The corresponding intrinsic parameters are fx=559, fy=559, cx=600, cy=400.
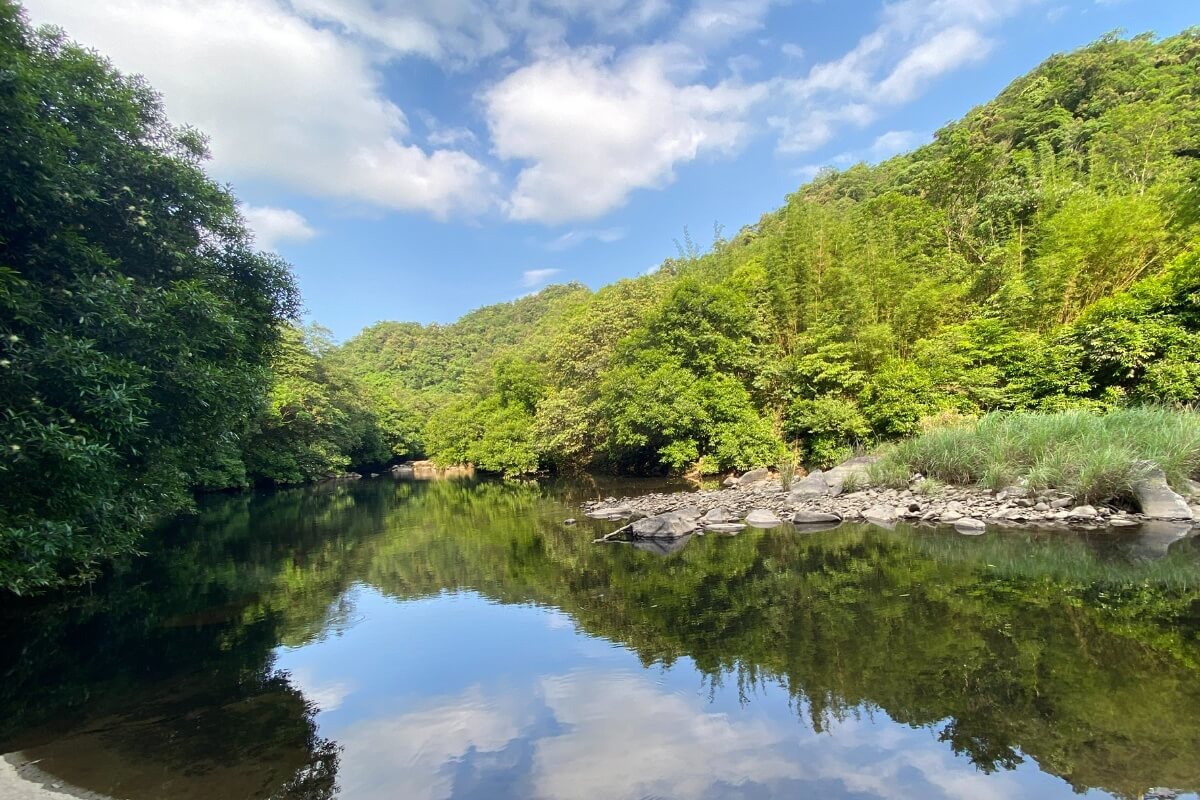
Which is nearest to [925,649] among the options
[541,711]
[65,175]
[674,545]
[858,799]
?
[858,799]

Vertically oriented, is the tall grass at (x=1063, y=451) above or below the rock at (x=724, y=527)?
above

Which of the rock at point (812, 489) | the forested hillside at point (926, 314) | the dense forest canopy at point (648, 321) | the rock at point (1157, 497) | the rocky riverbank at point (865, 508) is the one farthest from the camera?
the forested hillside at point (926, 314)

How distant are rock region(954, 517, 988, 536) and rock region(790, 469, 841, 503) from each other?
4207mm

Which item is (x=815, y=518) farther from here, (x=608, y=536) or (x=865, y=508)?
(x=608, y=536)

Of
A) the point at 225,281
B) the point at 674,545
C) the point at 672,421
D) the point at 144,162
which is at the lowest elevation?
the point at 674,545

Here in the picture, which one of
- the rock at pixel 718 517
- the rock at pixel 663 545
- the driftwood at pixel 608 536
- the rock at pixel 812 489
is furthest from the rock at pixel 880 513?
the driftwood at pixel 608 536

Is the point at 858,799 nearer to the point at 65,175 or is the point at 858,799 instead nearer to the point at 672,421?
the point at 65,175

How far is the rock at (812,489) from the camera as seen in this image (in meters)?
15.9

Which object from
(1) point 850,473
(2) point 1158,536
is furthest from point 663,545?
(2) point 1158,536

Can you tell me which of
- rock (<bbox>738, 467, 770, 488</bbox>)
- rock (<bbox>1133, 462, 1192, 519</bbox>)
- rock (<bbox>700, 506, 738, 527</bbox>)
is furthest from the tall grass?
rock (<bbox>738, 467, 770, 488</bbox>)

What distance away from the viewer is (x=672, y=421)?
23.5 metres

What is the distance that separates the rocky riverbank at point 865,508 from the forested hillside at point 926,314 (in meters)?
5.80

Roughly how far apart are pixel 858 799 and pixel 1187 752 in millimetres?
2339

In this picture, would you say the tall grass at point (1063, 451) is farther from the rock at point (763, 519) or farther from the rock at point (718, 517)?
the rock at point (718, 517)
